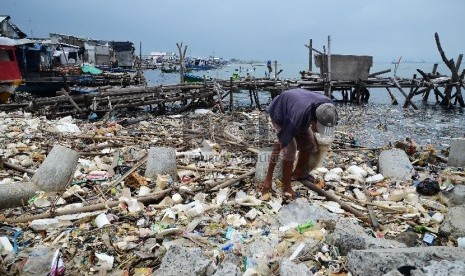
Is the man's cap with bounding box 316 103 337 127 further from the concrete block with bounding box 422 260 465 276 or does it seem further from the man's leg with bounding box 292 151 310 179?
the concrete block with bounding box 422 260 465 276

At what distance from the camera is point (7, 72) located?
14953 mm

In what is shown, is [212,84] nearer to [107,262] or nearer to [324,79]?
[324,79]

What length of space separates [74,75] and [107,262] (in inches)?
815

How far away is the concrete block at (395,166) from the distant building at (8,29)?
1107 inches

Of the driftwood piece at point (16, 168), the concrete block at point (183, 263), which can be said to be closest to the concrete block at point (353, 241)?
the concrete block at point (183, 263)

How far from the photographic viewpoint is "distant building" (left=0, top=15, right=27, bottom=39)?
24297 millimetres

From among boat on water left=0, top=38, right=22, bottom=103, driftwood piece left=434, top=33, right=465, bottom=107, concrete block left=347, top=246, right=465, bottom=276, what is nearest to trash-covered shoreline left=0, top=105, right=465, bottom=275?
A: concrete block left=347, top=246, right=465, bottom=276

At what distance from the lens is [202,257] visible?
3.05 metres

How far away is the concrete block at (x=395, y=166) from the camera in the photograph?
558 cm

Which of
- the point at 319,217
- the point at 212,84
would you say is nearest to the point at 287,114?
the point at 319,217

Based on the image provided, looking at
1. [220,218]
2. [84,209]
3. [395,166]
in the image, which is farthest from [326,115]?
[84,209]

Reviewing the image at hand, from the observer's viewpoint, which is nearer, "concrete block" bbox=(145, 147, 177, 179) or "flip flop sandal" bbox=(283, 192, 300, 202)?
"flip flop sandal" bbox=(283, 192, 300, 202)

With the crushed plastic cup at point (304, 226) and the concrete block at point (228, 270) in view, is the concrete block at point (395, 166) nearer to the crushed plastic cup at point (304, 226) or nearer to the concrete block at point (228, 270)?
the crushed plastic cup at point (304, 226)

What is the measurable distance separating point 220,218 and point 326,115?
6.28ft
